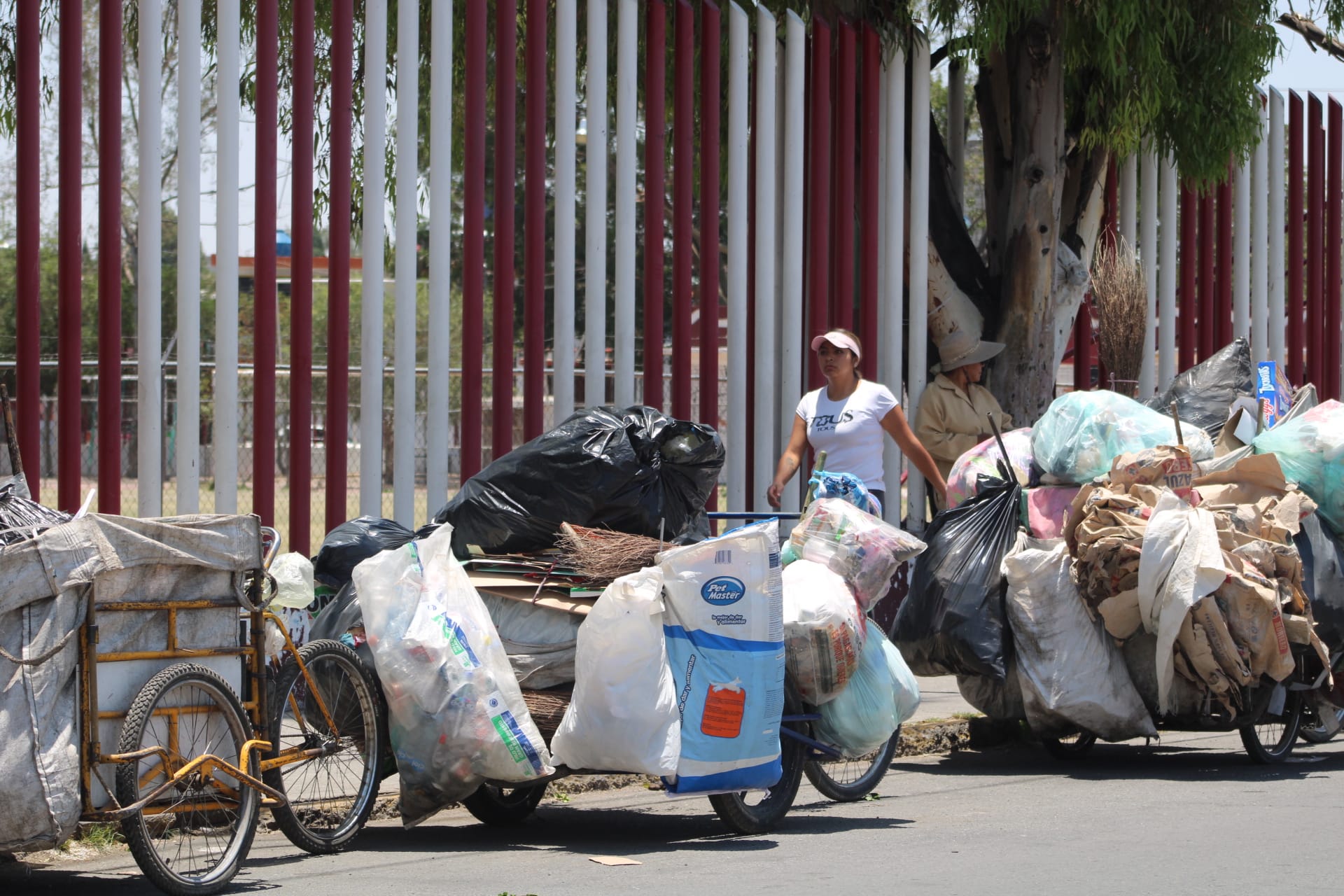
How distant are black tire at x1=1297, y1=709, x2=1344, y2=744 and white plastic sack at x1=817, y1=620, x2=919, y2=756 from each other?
2.53m

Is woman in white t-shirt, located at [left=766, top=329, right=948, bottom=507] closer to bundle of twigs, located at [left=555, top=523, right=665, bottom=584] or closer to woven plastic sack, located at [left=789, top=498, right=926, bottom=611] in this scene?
woven plastic sack, located at [left=789, top=498, right=926, bottom=611]

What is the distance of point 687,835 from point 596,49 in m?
5.28

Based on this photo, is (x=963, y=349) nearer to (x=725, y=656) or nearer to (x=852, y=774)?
(x=852, y=774)

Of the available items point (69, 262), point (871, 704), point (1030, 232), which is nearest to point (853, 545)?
point (871, 704)

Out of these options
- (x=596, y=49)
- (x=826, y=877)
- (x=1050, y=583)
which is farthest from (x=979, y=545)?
(x=596, y=49)

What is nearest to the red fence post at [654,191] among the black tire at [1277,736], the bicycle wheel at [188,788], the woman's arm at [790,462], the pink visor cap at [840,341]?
the woman's arm at [790,462]

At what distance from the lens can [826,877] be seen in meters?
5.24

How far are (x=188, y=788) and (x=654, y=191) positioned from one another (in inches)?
233

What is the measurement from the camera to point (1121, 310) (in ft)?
42.7

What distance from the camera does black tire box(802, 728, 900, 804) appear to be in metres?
6.63

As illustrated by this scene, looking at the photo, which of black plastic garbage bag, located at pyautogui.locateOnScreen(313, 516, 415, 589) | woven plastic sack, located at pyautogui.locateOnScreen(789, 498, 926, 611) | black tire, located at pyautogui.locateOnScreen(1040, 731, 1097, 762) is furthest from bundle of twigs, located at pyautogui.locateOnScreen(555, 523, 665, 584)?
black tire, located at pyautogui.locateOnScreen(1040, 731, 1097, 762)

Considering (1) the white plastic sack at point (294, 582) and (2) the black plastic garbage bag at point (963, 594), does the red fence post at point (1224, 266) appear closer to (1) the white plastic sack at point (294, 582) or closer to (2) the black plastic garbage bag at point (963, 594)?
(2) the black plastic garbage bag at point (963, 594)

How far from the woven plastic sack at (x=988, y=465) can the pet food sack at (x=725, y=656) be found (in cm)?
264

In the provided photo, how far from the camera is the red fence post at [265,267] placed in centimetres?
855
